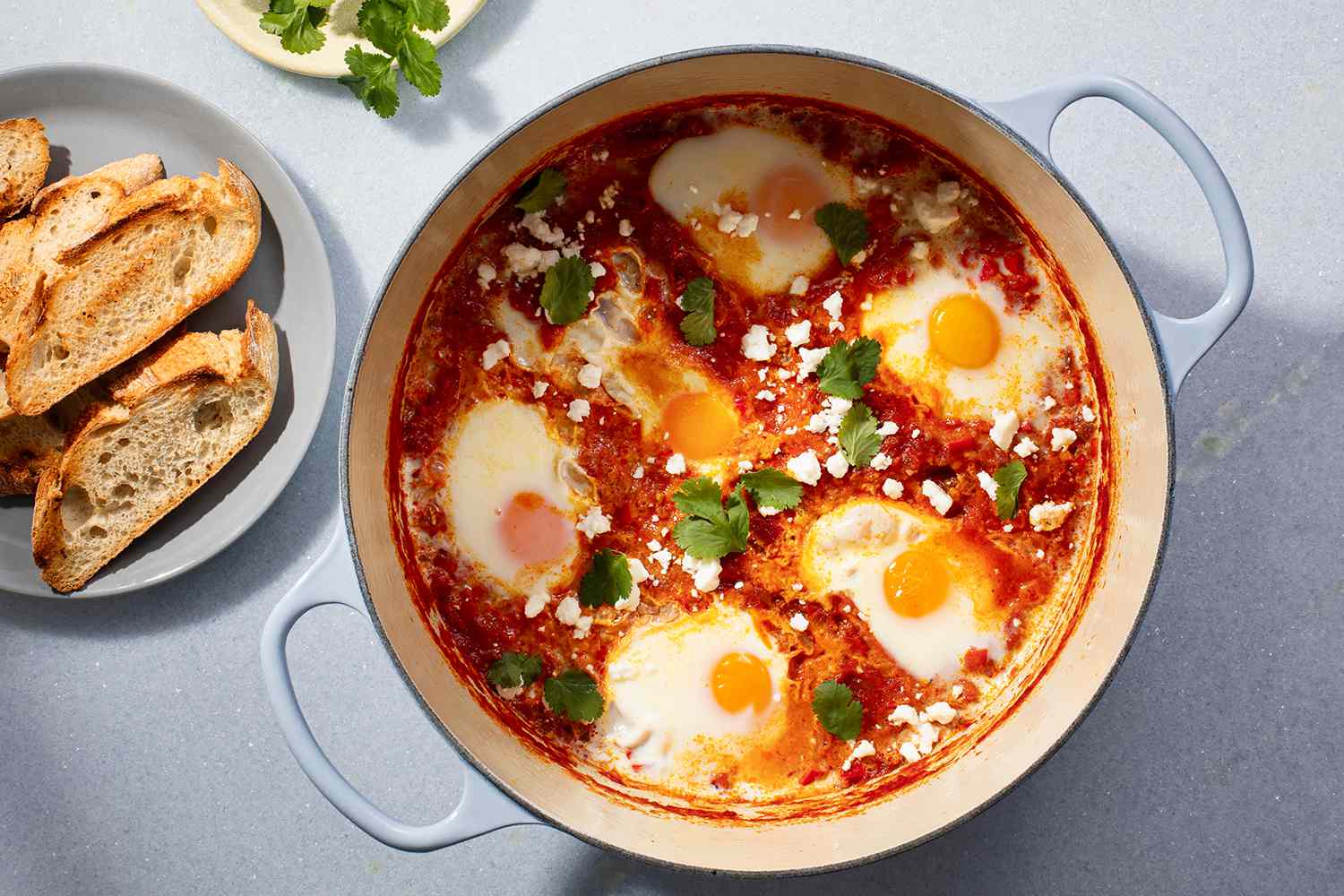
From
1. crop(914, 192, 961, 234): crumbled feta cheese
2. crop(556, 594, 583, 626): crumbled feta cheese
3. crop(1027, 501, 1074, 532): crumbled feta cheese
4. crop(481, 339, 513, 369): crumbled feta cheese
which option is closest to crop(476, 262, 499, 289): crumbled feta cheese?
crop(481, 339, 513, 369): crumbled feta cheese

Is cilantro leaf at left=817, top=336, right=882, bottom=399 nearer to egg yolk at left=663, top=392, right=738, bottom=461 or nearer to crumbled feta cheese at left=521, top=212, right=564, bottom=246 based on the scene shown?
egg yolk at left=663, top=392, right=738, bottom=461

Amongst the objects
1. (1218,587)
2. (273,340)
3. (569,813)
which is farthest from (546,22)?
(1218,587)

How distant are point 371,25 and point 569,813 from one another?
162cm

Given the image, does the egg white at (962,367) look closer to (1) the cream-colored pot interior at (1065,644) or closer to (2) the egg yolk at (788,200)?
(1) the cream-colored pot interior at (1065,644)

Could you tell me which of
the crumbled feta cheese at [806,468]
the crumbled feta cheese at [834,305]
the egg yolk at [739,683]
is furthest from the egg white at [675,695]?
the crumbled feta cheese at [834,305]

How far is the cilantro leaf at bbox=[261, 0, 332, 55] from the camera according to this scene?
2.25m

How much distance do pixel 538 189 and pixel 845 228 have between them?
0.63m

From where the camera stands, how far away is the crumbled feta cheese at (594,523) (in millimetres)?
2279

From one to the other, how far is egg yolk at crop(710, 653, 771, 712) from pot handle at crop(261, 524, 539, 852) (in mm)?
502

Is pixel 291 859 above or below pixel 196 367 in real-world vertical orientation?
below

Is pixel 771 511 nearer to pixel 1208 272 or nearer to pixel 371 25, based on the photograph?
pixel 1208 272

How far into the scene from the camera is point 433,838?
1.93m

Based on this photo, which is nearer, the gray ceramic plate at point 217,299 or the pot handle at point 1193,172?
the pot handle at point 1193,172

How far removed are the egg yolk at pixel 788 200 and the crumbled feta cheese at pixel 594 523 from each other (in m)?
0.69
